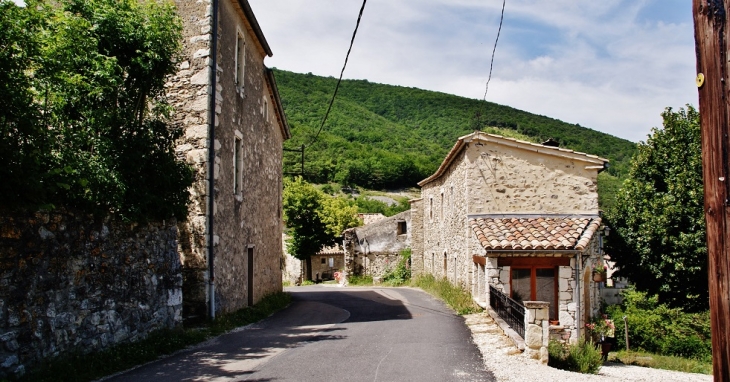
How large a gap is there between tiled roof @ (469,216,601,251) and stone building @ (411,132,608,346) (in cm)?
3

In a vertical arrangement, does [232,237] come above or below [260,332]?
above

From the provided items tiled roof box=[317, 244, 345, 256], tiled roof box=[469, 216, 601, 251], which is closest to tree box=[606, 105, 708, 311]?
tiled roof box=[469, 216, 601, 251]

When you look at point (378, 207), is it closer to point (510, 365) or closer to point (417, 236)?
point (417, 236)

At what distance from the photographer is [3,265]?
20.0ft

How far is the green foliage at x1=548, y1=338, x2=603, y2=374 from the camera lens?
10445 millimetres

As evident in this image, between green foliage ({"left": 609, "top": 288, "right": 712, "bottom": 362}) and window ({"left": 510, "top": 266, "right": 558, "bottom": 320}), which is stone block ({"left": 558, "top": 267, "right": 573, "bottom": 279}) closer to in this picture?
window ({"left": 510, "top": 266, "right": 558, "bottom": 320})

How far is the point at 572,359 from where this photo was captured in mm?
10695

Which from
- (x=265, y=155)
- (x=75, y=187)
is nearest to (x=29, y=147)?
(x=75, y=187)

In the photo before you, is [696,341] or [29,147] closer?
[29,147]

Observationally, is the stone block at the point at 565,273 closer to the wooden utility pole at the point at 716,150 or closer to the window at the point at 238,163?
the window at the point at 238,163

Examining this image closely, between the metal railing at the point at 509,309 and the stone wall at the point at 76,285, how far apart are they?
6.75m

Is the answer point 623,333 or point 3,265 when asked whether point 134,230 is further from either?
point 623,333

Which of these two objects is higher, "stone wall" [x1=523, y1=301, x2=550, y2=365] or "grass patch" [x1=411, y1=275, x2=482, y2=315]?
"stone wall" [x1=523, y1=301, x2=550, y2=365]

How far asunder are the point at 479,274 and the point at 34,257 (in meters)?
13.0
